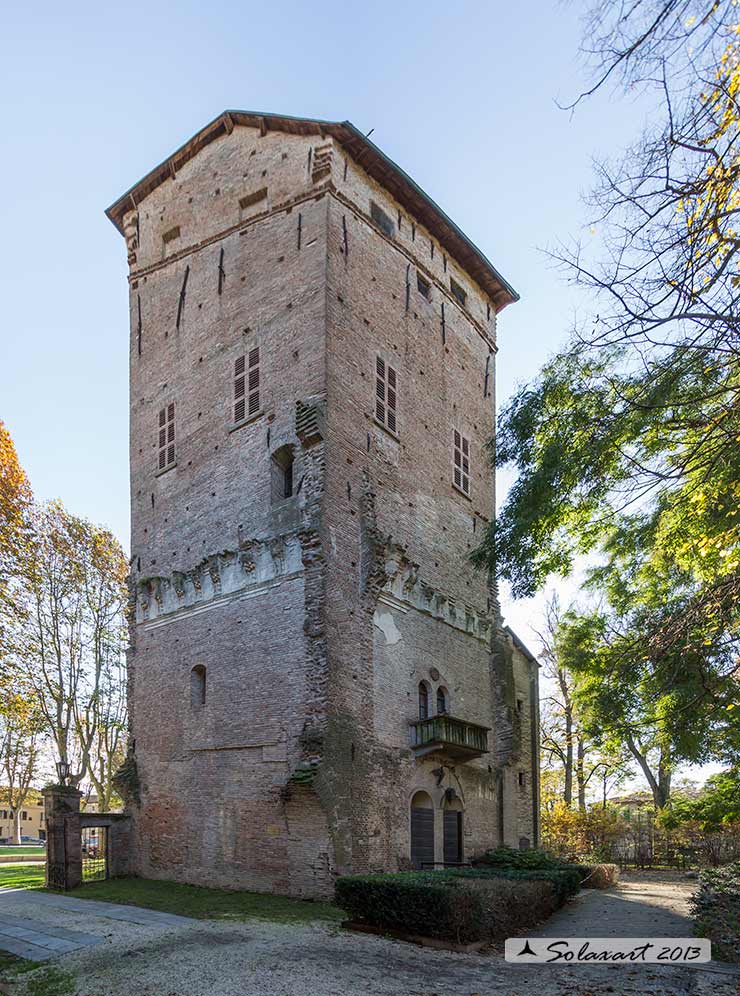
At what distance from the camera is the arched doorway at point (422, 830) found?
19.3 metres

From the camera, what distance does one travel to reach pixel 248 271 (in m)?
22.3

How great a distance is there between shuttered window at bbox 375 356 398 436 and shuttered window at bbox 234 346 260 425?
3166 millimetres

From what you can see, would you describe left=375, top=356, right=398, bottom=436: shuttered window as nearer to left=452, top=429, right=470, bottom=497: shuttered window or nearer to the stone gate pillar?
left=452, top=429, right=470, bottom=497: shuttered window

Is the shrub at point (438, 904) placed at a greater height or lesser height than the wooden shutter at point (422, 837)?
greater

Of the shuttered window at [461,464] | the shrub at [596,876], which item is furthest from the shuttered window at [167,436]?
the shrub at [596,876]

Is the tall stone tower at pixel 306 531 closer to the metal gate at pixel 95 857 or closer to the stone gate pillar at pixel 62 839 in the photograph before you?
the metal gate at pixel 95 857

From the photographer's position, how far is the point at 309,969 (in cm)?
1009

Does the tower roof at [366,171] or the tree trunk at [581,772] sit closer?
the tower roof at [366,171]

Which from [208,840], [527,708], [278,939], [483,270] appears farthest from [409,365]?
[278,939]

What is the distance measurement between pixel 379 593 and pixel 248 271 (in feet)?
32.0

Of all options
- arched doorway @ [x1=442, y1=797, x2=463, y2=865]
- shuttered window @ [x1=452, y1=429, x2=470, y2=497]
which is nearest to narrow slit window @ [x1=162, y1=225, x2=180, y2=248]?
shuttered window @ [x1=452, y1=429, x2=470, y2=497]

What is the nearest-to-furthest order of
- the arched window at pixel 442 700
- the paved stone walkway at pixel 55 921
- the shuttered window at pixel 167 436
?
the paved stone walkway at pixel 55 921 → the arched window at pixel 442 700 → the shuttered window at pixel 167 436

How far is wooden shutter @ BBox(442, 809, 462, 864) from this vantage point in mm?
20859

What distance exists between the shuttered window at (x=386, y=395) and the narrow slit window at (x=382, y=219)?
4.33m
